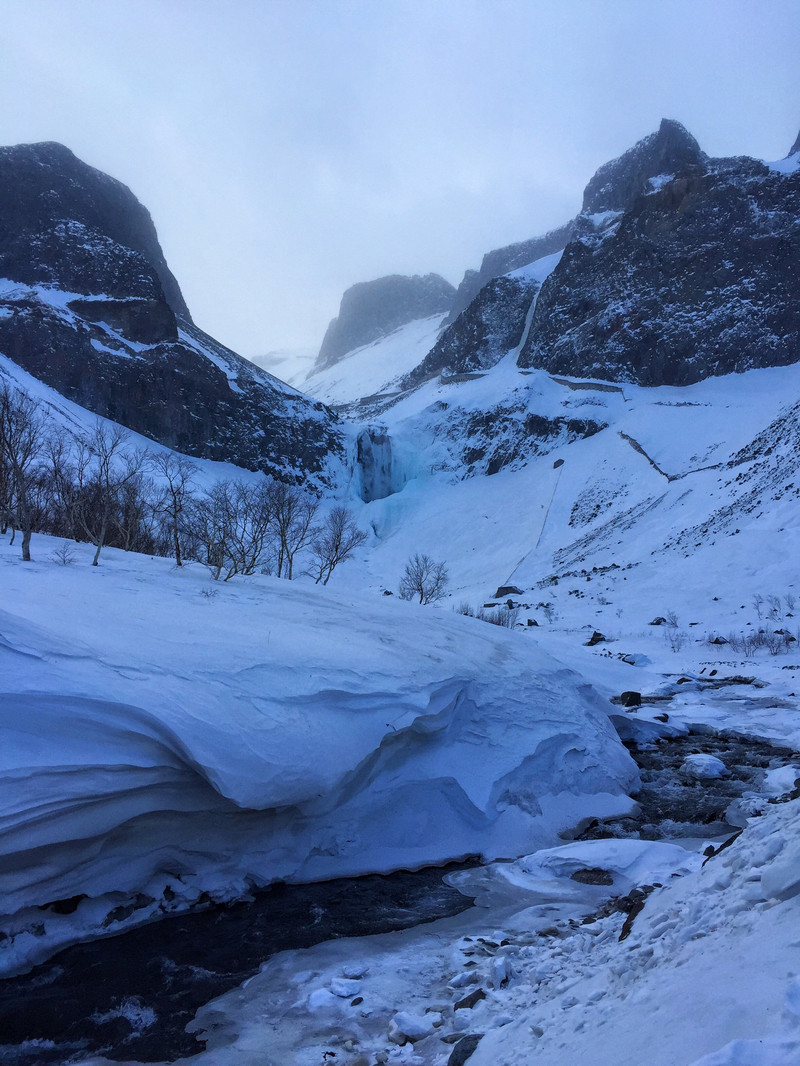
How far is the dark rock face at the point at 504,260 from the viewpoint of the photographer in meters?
112

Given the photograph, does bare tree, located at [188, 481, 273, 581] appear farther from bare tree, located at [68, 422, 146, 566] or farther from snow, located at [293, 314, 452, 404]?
snow, located at [293, 314, 452, 404]

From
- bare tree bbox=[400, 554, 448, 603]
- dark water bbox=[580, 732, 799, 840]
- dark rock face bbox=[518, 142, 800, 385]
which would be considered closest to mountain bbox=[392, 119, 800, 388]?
dark rock face bbox=[518, 142, 800, 385]

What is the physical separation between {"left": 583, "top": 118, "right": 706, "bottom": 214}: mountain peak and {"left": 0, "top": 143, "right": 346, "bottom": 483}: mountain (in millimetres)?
49589

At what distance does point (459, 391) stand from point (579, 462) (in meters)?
20.8

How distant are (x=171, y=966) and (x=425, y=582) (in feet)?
107

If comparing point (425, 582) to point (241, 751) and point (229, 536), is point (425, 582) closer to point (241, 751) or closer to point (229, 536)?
point (229, 536)

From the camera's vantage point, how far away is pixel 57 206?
58.9 metres

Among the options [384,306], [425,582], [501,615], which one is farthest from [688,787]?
[384,306]

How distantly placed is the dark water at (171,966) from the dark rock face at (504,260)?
114 metres

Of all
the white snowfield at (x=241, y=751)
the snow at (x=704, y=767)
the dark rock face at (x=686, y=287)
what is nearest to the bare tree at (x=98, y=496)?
the white snowfield at (x=241, y=751)

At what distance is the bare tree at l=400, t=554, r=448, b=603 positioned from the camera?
33481 millimetres

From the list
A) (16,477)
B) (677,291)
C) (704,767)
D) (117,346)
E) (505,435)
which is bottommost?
(704,767)

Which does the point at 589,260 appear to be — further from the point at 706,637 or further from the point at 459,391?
the point at 706,637

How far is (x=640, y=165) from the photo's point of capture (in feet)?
280
